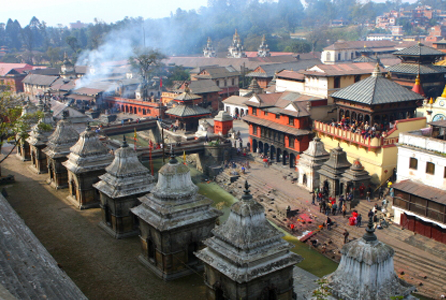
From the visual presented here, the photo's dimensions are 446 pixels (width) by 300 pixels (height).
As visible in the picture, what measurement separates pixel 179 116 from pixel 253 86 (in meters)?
18.1

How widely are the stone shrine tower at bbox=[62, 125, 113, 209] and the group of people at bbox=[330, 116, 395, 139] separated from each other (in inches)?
736

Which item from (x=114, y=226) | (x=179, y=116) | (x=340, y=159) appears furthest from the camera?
(x=179, y=116)

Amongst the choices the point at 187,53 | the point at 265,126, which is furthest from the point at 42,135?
the point at 187,53

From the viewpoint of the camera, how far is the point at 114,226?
76.4ft

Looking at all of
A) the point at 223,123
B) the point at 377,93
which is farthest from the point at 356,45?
the point at 377,93

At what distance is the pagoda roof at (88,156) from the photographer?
1064 inches

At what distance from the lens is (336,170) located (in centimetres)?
3353

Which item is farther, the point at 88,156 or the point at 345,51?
the point at 345,51

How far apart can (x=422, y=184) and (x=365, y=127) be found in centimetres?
766

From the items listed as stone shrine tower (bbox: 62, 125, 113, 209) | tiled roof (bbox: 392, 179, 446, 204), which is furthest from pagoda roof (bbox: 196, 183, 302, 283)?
tiled roof (bbox: 392, 179, 446, 204)

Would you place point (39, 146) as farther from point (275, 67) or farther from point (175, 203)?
point (275, 67)

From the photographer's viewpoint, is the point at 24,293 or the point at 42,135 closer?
the point at 24,293

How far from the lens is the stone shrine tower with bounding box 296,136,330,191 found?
36.0 metres

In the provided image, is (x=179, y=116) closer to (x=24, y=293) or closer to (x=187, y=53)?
(x=24, y=293)
